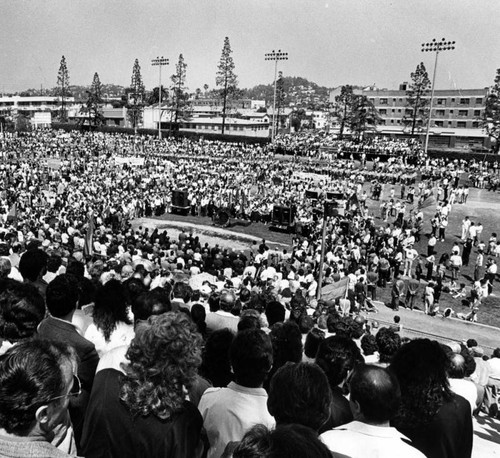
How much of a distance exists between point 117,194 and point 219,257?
15.4 m

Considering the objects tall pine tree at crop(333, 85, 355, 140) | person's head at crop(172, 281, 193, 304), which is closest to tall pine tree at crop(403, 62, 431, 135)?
tall pine tree at crop(333, 85, 355, 140)

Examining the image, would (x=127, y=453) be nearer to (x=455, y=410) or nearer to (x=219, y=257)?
(x=455, y=410)

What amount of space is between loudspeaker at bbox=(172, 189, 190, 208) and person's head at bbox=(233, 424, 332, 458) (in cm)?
2677

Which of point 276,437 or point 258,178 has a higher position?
point 276,437

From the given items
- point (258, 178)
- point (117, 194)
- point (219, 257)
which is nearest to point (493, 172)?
point (258, 178)

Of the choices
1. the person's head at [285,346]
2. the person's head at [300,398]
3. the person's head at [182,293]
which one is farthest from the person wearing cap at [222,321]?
the person's head at [300,398]

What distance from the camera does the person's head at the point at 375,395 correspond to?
9.16 ft

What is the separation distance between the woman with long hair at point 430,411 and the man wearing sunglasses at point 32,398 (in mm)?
1999

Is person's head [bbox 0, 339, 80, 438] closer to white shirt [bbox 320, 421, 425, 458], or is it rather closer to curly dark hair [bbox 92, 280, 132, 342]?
white shirt [bbox 320, 421, 425, 458]

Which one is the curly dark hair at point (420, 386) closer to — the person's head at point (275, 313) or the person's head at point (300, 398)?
the person's head at point (300, 398)

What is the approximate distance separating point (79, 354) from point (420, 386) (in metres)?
2.35

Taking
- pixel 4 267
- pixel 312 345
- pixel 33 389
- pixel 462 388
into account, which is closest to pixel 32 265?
pixel 4 267

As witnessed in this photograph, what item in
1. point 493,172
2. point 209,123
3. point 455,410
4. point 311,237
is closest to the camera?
point 455,410

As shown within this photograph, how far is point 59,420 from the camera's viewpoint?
2344mm
